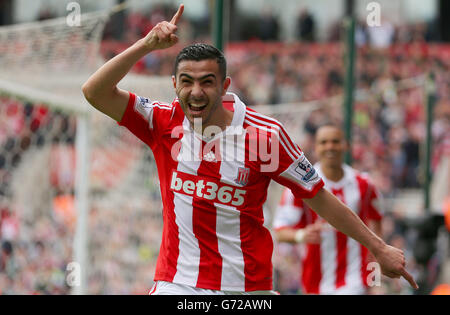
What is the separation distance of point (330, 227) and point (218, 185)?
237 cm

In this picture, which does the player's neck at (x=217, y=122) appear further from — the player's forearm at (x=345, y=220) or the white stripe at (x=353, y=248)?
the white stripe at (x=353, y=248)

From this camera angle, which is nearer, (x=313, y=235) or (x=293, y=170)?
(x=293, y=170)

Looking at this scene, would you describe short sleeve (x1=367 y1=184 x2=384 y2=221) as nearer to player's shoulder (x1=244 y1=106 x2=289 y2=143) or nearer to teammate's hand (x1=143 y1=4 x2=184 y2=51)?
player's shoulder (x1=244 y1=106 x2=289 y2=143)

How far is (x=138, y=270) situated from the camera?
10.7 metres

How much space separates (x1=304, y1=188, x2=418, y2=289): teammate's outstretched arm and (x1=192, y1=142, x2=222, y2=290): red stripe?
1.73 feet

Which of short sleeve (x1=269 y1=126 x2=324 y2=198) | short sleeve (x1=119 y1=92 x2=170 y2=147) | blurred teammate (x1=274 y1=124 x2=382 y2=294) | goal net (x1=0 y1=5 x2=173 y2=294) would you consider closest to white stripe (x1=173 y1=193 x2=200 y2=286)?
short sleeve (x1=119 y1=92 x2=170 y2=147)

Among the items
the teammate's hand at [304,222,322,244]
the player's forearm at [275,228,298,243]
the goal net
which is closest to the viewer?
the teammate's hand at [304,222,322,244]

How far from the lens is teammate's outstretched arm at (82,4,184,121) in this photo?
3.42m

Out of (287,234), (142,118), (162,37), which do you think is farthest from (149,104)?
(287,234)

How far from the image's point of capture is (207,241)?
3625 millimetres

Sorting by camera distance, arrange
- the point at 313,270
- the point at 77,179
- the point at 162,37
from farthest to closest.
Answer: the point at 77,179
the point at 313,270
the point at 162,37

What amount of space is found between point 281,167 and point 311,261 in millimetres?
2421

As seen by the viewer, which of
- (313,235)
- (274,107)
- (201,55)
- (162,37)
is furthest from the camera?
(274,107)

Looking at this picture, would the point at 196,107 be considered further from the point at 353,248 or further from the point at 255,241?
the point at 353,248
